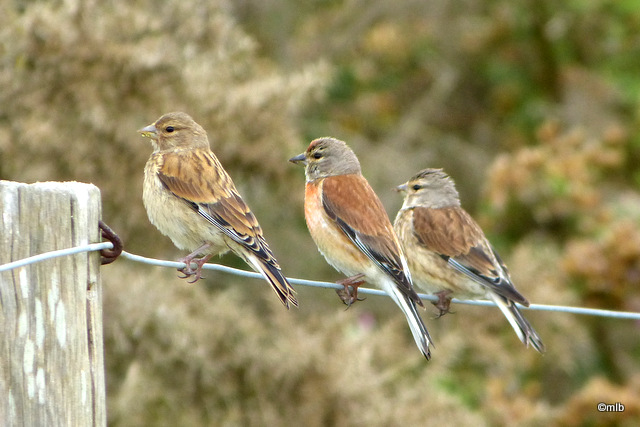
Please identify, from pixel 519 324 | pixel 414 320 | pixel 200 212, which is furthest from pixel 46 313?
pixel 519 324

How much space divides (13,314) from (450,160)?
29.4ft

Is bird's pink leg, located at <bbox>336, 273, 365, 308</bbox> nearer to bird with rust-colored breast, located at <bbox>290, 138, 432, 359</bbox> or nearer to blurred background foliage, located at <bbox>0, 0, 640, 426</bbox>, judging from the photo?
bird with rust-colored breast, located at <bbox>290, 138, 432, 359</bbox>

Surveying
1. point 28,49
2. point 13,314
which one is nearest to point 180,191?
point 13,314

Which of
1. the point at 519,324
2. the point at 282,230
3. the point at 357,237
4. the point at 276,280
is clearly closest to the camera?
the point at 276,280

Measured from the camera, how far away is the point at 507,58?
37.6ft

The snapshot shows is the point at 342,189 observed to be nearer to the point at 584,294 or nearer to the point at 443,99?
the point at 584,294

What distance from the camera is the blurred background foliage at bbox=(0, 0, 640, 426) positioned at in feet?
21.0

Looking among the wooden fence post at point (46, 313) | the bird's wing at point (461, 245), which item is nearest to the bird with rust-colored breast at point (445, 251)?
the bird's wing at point (461, 245)

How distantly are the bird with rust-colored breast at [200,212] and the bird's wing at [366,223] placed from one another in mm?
485

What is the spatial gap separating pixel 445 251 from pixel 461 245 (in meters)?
0.12

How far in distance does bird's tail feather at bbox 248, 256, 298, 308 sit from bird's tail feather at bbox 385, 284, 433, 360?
0.61 meters

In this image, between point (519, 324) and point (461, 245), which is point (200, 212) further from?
point (519, 324)

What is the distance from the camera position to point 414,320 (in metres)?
4.32

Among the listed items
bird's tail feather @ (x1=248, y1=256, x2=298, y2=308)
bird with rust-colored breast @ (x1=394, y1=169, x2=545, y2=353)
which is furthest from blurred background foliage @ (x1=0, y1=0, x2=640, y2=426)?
bird's tail feather @ (x1=248, y1=256, x2=298, y2=308)
